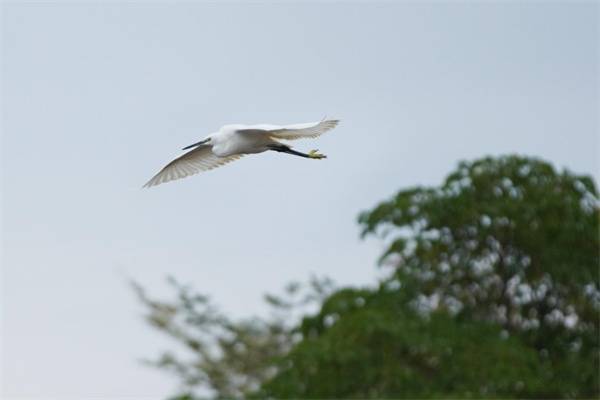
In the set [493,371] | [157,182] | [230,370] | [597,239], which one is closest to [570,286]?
[597,239]

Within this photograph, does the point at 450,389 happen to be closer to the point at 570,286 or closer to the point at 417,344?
the point at 417,344

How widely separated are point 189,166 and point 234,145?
4.25ft

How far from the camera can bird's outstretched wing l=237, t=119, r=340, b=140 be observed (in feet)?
42.7

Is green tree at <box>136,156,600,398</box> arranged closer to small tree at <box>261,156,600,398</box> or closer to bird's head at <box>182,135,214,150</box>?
small tree at <box>261,156,600,398</box>

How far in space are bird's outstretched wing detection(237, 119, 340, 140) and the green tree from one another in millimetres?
1842

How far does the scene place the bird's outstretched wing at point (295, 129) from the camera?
13008 mm

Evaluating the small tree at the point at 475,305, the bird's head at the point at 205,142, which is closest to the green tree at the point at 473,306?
the small tree at the point at 475,305

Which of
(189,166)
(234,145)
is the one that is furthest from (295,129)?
(189,166)

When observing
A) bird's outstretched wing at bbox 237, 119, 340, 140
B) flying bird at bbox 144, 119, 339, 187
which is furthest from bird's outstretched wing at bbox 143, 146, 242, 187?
bird's outstretched wing at bbox 237, 119, 340, 140

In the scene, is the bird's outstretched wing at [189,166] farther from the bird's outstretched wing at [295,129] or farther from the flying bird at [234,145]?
the bird's outstretched wing at [295,129]

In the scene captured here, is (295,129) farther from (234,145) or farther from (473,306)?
(473,306)

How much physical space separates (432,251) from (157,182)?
270cm

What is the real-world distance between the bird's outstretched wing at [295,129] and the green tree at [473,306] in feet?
6.04

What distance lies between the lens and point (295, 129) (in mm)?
13289
